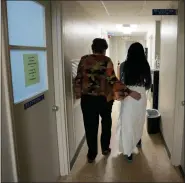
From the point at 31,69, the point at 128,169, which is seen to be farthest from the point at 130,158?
the point at 31,69

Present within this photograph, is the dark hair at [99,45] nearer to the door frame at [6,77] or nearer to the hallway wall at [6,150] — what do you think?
the door frame at [6,77]

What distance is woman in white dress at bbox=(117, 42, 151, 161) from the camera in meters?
2.33

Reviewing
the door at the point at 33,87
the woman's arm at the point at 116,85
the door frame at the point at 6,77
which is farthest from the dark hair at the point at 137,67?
the door frame at the point at 6,77

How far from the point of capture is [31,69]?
1415 millimetres

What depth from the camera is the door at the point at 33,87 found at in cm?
123

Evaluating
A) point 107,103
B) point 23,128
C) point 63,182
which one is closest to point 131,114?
point 107,103

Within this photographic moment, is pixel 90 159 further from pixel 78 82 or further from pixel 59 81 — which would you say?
pixel 59 81

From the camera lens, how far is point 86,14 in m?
3.24

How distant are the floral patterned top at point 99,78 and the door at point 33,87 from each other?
1.49 ft

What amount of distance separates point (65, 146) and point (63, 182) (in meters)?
0.34

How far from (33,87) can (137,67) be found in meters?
1.23

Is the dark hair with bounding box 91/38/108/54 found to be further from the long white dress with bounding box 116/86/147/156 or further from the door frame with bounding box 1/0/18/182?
the door frame with bounding box 1/0/18/182

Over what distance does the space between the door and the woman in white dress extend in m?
0.84

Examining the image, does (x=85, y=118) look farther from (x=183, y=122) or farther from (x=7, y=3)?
(x=7, y=3)
